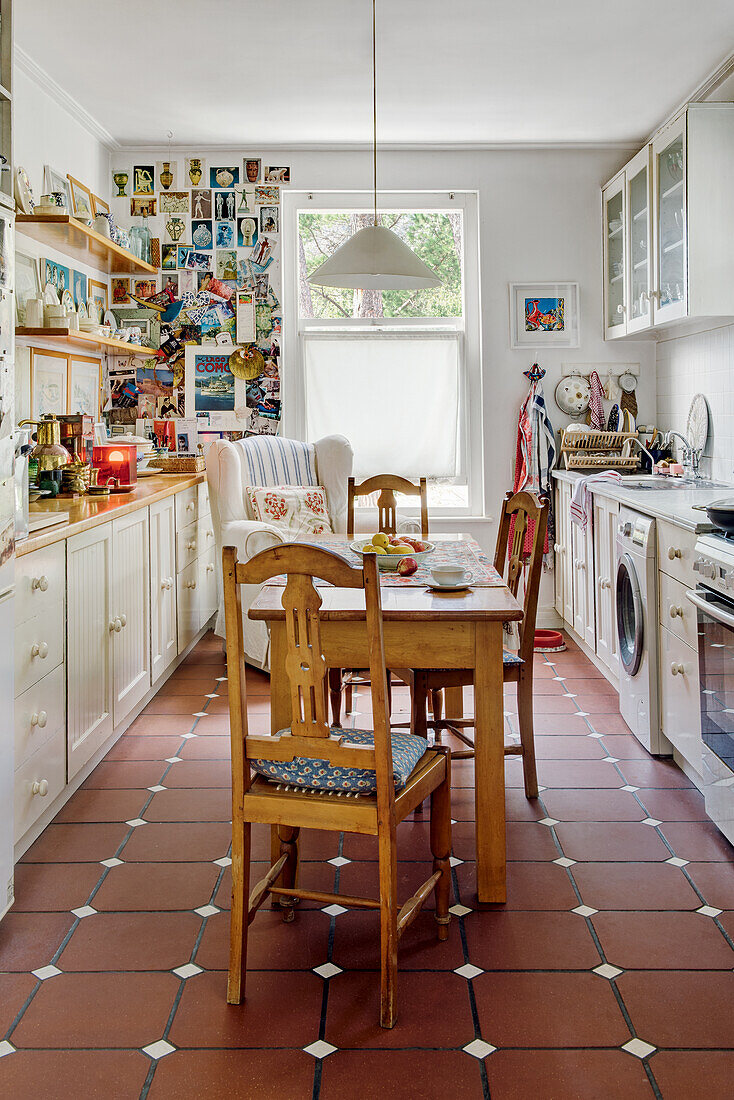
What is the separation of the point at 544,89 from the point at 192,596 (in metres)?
2.87

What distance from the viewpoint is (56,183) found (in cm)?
436

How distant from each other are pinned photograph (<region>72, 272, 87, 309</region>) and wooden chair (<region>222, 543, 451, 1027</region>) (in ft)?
10.8

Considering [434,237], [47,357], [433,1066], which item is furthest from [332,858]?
[434,237]

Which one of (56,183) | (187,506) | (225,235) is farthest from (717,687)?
(225,235)

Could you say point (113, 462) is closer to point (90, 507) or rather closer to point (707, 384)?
point (90, 507)

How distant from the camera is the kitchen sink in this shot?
13.1 feet

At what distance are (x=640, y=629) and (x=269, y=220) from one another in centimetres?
325

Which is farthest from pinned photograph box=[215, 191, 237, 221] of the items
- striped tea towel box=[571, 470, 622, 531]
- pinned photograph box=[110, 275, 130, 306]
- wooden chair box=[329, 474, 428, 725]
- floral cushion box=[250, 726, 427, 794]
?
floral cushion box=[250, 726, 427, 794]

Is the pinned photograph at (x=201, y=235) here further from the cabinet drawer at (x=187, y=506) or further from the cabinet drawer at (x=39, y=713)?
the cabinet drawer at (x=39, y=713)

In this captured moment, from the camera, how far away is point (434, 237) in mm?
5395

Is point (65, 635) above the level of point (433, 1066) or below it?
above

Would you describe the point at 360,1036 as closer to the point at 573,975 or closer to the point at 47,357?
the point at 573,975

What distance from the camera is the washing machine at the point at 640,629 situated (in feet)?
10.7

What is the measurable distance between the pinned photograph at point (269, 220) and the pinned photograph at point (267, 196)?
0.03 m
